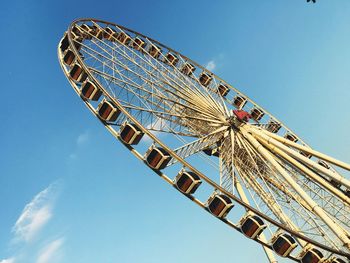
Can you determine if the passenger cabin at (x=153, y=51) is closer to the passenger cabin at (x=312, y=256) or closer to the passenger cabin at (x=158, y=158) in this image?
the passenger cabin at (x=158, y=158)

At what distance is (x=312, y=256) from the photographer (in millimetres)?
14375

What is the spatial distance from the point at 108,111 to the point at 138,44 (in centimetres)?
1143

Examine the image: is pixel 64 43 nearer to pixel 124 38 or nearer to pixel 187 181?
pixel 124 38

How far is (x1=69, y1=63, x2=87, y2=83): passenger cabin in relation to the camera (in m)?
17.7

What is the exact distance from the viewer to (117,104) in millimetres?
15836

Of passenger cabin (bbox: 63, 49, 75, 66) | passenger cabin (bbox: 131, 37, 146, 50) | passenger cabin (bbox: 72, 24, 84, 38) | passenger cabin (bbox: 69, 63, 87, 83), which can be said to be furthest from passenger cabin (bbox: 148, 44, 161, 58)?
passenger cabin (bbox: 69, 63, 87, 83)

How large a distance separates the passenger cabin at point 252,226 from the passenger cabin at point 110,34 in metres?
15.0

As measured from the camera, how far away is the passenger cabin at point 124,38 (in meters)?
25.2

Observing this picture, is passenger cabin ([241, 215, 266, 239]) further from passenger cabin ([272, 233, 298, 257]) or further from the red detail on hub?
the red detail on hub

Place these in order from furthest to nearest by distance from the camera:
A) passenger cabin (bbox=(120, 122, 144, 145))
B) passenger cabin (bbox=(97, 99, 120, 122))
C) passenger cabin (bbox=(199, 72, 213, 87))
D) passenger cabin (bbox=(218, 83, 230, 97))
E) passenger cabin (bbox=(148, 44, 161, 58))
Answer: passenger cabin (bbox=(199, 72, 213, 87)) → passenger cabin (bbox=(218, 83, 230, 97)) → passenger cabin (bbox=(148, 44, 161, 58)) → passenger cabin (bbox=(97, 99, 120, 122)) → passenger cabin (bbox=(120, 122, 144, 145))

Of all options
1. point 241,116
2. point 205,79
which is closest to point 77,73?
point 241,116

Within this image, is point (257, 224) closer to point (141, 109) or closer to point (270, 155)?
point (270, 155)

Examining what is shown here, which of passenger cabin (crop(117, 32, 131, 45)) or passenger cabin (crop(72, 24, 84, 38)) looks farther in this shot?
passenger cabin (crop(117, 32, 131, 45))

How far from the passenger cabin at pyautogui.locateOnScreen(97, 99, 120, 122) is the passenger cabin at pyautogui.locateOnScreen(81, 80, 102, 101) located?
2.62 ft
